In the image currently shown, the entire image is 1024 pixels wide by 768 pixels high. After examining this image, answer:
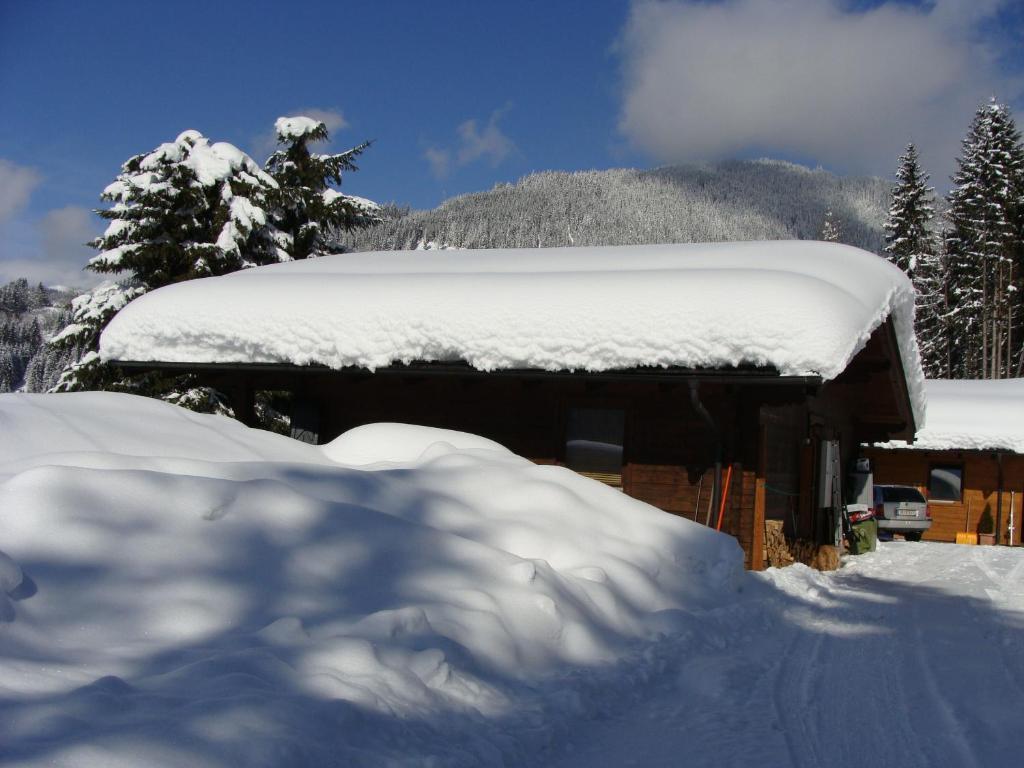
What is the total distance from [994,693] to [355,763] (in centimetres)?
453

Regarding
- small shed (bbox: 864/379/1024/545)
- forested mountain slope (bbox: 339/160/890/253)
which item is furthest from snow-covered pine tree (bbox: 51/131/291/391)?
forested mountain slope (bbox: 339/160/890/253)

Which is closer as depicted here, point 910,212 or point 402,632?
point 402,632

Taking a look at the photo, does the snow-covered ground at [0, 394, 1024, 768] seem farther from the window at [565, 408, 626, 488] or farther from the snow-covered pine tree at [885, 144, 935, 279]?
the snow-covered pine tree at [885, 144, 935, 279]

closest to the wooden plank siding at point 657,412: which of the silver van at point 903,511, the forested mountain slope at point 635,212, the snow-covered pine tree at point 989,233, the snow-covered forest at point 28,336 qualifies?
the silver van at point 903,511

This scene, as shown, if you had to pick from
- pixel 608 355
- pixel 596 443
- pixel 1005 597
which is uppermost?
pixel 608 355

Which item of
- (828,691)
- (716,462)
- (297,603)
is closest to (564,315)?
(716,462)

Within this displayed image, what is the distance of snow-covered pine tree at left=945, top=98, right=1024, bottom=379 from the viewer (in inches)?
1528

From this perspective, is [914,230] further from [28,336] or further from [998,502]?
[28,336]

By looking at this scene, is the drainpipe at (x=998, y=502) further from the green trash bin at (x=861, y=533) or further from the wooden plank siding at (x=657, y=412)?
the wooden plank siding at (x=657, y=412)

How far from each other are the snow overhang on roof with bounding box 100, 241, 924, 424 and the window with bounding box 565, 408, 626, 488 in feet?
5.30

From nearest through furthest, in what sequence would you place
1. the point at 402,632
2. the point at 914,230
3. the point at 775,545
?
the point at 402,632 < the point at 775,545 < the point at 914,230

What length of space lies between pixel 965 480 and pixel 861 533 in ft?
29.1

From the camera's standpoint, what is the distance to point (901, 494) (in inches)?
870

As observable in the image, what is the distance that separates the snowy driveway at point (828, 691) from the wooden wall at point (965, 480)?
48.5 feet
